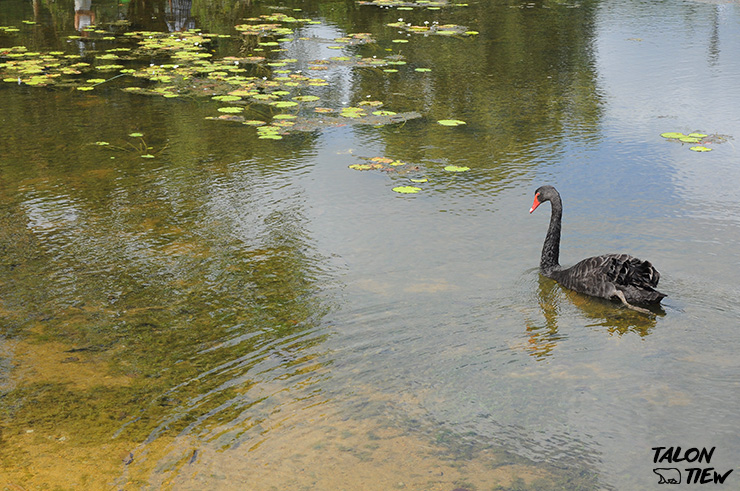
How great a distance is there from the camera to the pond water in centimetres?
320

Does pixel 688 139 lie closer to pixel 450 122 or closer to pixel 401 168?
pixel 450 122

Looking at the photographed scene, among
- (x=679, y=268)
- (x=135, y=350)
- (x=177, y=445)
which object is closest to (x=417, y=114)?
(x=679, y=268)

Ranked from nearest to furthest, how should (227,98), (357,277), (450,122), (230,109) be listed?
(357,277) → (450,122) → (230,109) → (227,98)

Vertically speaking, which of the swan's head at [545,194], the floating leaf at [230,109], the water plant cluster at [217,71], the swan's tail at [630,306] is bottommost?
the swan's tail at [630,306]

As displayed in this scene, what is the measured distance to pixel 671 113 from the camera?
790 cm

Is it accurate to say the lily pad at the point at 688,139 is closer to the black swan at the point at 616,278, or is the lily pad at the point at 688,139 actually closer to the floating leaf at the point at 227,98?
the black swan at the point at 616,278

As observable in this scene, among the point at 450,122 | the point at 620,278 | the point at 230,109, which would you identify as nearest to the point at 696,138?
the point at 450,122

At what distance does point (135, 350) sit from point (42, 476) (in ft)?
3.11

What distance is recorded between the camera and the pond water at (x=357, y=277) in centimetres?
320

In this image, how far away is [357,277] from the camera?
464cm

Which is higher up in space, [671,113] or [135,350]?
[671,113]

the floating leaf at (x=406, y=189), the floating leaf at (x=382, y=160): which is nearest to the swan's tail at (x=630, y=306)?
the floating leaf at (x=406, y=189)

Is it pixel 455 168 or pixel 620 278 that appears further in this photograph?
pixel 455 168

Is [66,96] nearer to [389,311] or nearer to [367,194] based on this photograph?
[367,194]
